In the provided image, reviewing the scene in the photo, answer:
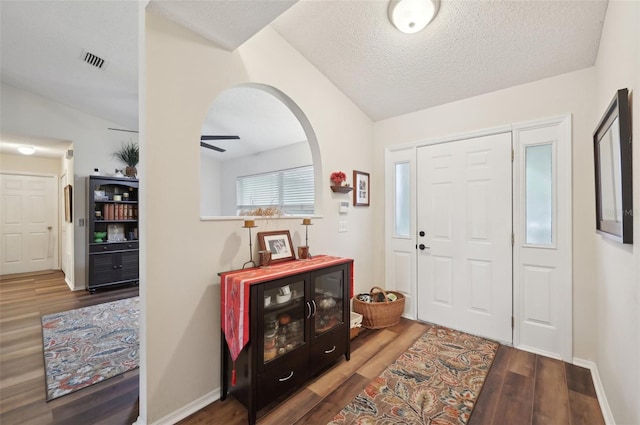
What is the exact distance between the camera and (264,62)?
2209 mm

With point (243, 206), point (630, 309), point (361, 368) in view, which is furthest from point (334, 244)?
point (243, 206)

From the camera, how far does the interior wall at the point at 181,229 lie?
1.59 metres

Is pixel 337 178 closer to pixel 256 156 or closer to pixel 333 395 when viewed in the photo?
pixel 333 395

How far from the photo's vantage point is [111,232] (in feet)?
15.8

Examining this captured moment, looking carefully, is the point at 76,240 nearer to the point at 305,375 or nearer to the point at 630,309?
the point at 305,375

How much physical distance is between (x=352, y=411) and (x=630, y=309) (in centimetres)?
155

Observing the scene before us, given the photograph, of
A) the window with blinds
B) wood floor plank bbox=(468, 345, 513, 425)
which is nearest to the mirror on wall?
the window with blinds

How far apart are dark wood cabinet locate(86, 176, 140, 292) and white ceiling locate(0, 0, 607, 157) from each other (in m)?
1.96

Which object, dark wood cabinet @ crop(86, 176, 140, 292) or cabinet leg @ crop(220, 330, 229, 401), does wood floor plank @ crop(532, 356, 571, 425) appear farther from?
dark wood cabinet @ crop(86, 176, 140, 292)

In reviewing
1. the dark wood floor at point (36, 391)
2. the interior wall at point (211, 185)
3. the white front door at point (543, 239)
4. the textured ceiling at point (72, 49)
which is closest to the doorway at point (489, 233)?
the white front door at point (543, 239)

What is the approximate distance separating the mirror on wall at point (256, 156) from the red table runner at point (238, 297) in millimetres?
601

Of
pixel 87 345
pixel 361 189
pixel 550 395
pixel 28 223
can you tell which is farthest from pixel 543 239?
pixel 28 223

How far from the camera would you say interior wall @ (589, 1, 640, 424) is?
1.19 m

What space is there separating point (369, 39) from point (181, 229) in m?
2.10
